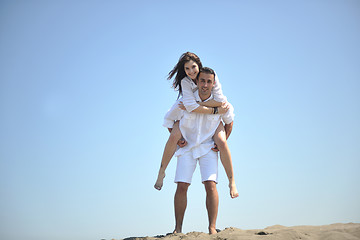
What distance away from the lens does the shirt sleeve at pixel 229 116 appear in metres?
6.77

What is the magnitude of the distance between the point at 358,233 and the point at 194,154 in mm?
2549

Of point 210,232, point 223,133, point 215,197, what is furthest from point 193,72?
point 210,232

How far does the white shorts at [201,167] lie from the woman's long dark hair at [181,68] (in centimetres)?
114

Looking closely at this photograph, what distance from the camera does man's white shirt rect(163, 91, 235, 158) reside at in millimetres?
6484

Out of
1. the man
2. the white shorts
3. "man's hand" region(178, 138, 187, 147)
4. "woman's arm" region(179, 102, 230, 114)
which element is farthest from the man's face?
the white shorts

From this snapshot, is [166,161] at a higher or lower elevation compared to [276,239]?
higher

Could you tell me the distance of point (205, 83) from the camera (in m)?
6.49

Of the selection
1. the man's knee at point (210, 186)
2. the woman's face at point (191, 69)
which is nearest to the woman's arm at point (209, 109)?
the woman's face at point (191, 69)

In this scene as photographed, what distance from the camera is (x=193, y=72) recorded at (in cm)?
658

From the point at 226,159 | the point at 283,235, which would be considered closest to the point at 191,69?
the point at 226,159

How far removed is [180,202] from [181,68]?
216cm

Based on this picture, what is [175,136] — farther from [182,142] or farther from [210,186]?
[210,186]

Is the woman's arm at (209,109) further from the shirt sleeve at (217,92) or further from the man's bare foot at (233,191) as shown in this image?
the man's bare foot at (233,191)

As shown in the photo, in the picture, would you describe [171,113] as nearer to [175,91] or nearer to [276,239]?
[175,91]
